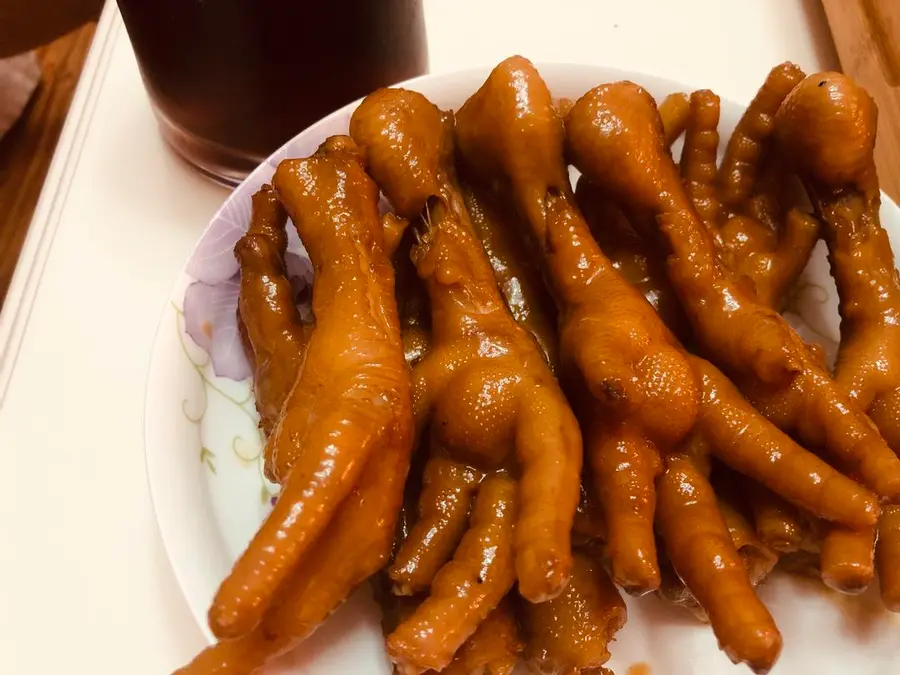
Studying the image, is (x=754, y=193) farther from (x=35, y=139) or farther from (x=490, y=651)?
(x=35, y=139)

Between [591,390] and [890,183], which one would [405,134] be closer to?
[591,390]

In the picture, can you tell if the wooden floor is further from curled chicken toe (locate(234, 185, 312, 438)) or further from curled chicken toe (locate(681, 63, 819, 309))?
curled chicken toe (locate(681, 63, 819, 309))

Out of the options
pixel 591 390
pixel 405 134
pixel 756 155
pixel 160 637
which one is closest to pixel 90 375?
pixel 160 637

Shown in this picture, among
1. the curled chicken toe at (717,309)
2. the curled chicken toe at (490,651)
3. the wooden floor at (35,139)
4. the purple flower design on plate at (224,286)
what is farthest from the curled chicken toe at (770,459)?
the wooden floor at (35,139)

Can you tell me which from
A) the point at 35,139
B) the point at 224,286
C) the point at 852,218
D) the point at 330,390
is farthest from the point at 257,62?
the point at 35,139

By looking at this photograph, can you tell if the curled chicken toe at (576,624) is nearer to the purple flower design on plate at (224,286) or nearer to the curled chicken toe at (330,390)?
the curled chicken toe at (330,390)

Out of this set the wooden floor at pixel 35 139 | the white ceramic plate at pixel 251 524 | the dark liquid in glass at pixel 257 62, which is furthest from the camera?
the wooden floor at pixel 35 139
